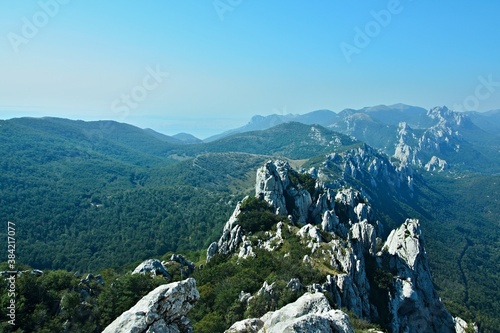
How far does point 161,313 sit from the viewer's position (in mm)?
21906

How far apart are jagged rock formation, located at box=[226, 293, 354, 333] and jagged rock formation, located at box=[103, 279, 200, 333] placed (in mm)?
4559

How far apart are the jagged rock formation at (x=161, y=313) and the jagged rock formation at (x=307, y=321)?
4.56m

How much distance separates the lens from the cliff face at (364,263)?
168ft

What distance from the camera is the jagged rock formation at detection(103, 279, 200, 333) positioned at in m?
20.7

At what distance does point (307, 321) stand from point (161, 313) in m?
9.97

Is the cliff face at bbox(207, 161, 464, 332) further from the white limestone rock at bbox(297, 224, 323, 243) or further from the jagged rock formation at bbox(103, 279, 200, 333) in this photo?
the jagged rock formation at bbox(103, 279, 200, 333)

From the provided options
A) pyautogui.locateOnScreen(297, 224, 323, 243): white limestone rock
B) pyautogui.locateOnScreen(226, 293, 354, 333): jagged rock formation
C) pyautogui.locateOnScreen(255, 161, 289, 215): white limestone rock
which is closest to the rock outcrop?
pyautogui.locateOnScreen(297, 224, 323, 243): white limestone rock

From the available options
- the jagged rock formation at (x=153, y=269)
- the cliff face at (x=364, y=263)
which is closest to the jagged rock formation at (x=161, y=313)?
the cliff face at (x=364, y=263)

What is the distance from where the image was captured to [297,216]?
276 ft

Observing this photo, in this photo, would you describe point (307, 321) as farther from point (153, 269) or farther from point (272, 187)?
point (272, 187)

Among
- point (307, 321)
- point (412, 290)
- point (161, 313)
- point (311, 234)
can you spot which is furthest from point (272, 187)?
point (307, 321)

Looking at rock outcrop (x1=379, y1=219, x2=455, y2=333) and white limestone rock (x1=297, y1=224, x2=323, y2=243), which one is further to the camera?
white limestone rock (x1=297, y1=224, x2=323, y2=243)

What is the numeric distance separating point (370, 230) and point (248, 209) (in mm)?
27441

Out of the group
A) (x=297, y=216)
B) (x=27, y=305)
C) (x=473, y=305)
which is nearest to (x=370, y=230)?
(x=297, y=216)
